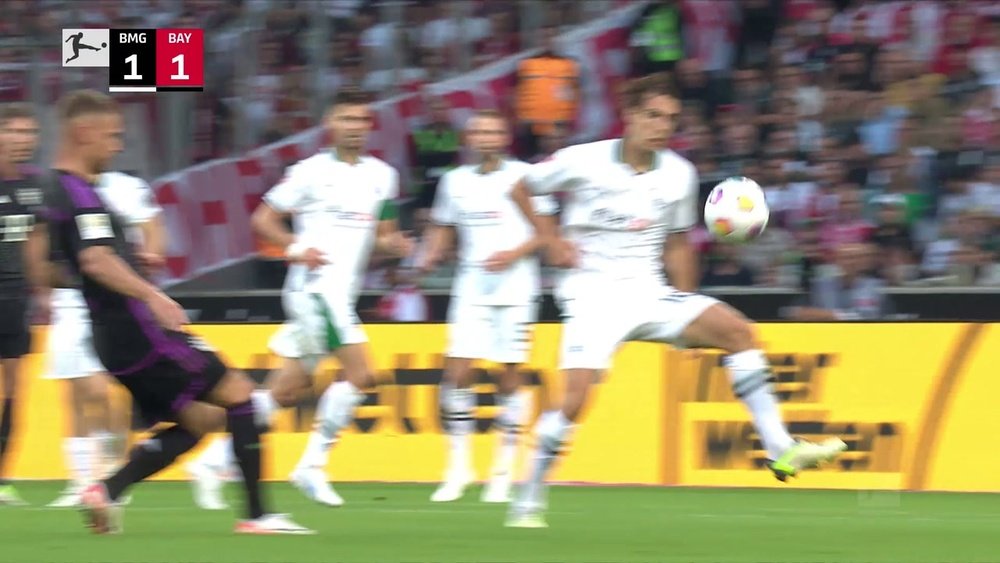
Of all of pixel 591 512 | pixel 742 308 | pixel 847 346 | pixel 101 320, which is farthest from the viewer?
pixel 742 308

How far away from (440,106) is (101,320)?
30.0 feet

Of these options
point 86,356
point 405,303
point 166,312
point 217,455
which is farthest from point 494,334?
point 166,312

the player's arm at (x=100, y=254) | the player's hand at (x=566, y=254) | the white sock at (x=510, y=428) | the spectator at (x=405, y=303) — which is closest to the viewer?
the player's arm at (x=100, y=254)

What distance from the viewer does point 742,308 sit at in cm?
1382

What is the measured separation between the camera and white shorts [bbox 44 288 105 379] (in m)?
10.7

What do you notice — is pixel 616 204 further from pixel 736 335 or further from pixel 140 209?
pixel 140 209

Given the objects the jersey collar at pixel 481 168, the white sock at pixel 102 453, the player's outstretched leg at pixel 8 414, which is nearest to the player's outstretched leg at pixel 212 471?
the white sock at pixel 102 453

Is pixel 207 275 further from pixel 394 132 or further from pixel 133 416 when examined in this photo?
pixel 133 416

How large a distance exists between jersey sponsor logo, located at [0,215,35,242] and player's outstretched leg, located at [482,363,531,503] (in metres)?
2.86

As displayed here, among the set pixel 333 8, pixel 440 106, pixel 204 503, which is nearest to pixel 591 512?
pixel 204 503

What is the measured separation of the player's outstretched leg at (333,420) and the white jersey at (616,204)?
2.09 meters

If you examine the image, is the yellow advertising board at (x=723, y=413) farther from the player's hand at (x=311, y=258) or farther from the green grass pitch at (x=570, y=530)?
the player's hand at (x=311, y=258)

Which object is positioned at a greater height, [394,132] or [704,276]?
[394,132]

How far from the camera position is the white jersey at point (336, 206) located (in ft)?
34.7
